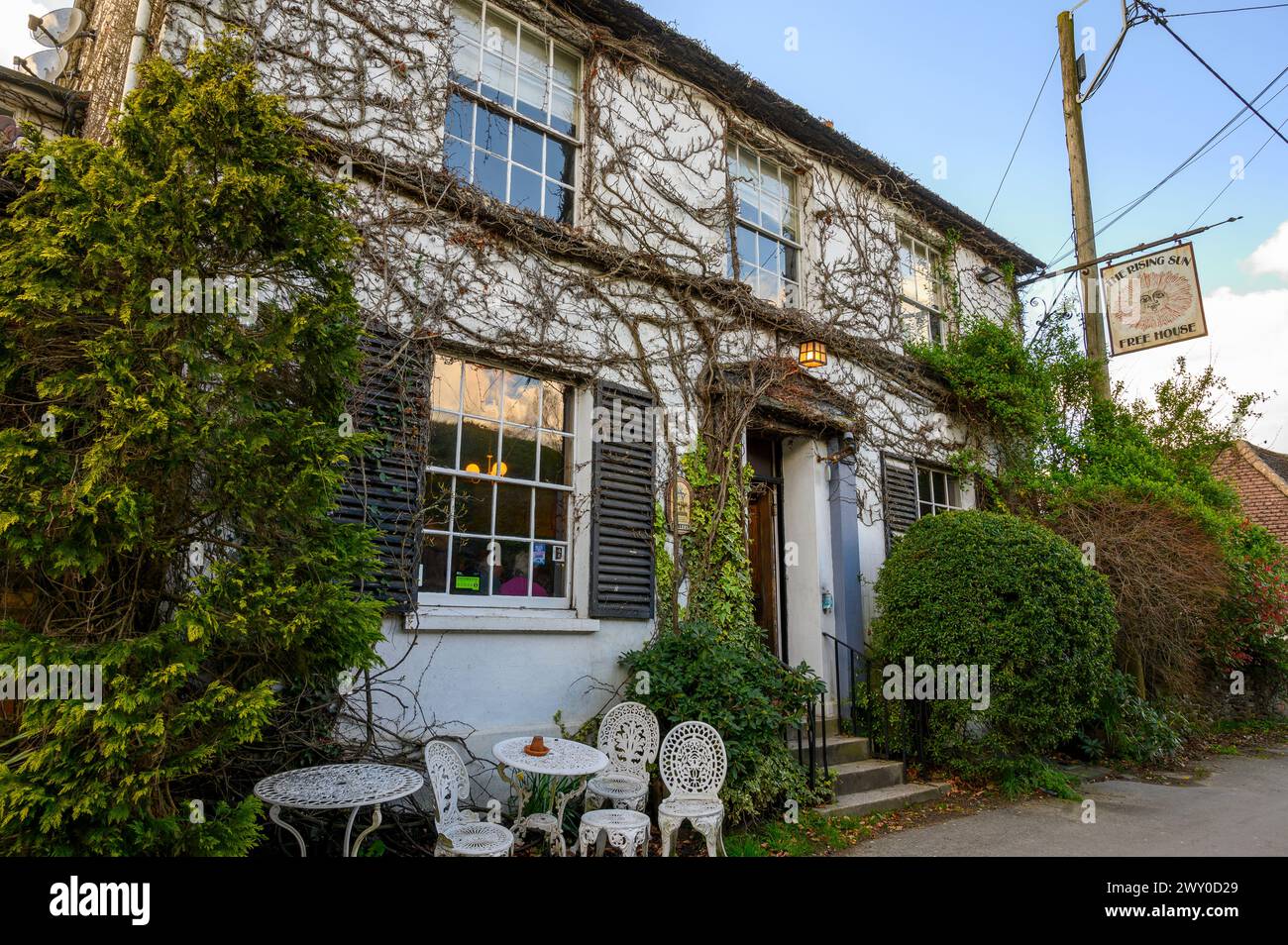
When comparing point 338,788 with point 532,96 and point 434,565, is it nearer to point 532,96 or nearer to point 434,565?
point 434,565

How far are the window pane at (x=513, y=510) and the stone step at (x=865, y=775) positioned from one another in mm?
3121

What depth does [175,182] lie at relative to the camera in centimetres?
326

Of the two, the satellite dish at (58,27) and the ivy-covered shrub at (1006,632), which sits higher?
the satellite dish at (58,27)

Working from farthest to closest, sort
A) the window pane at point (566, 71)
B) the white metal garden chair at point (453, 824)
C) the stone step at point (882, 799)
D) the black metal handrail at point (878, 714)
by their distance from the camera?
the black metal handrail at point (878, 714)
the window pane at point (566, 71)
the stone step at point (882, 799)
the white metal garden chair at point (453, 824)

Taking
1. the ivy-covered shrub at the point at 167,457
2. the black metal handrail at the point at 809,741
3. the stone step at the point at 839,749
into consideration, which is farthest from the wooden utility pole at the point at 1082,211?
the ivy-covered shrub at the point at 167,457

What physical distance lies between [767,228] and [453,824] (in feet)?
22.3

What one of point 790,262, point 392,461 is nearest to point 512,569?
point 392,461

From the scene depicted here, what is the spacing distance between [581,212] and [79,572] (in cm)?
472

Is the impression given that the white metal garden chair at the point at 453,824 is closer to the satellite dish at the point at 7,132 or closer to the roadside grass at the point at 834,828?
the roadside grass at the point at 834,828

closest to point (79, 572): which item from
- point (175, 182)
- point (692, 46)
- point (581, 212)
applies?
point (175, 182)

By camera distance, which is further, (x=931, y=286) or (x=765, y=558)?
(x=931, y=286)

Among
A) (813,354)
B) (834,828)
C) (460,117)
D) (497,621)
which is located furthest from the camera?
(813,354)

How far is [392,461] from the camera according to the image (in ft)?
16.1

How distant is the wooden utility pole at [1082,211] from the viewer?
31.7 feet
